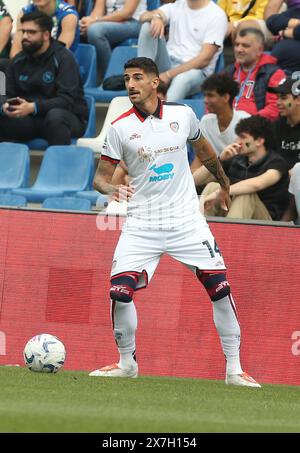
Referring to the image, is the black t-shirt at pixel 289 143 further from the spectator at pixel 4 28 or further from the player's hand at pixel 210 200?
the spectator at pixel 4 28

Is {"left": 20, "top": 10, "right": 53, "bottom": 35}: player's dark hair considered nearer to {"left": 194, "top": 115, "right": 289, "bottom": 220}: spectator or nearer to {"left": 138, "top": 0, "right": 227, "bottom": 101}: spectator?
{"left": 138, "top": 0, "right": 227, "bottom": 101}: spectator

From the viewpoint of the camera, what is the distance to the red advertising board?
38.8 ft

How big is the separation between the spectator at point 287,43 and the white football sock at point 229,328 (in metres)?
5.33

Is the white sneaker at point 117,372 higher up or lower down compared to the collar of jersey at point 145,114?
lower down

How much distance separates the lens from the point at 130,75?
10062 mm

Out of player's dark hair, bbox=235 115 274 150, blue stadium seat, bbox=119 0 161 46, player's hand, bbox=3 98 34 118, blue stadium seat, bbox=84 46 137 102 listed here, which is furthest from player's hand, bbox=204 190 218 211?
blue stadium seat, bbox=119 0 161 46

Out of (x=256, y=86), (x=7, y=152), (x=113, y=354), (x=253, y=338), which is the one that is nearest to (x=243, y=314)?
(x=253, y=338)

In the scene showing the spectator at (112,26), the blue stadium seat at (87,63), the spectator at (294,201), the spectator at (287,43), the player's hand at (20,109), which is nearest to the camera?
the spectator at (294,201)

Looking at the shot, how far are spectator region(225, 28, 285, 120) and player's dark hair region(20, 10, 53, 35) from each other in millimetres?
2512

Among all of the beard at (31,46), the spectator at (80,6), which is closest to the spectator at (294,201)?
the beard at (31,46)

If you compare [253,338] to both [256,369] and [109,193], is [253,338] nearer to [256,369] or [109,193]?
[256,369]

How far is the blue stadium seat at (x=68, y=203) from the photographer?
1365 centimetres

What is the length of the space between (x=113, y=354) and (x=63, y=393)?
3315 mm

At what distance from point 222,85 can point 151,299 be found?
9.35 feet
